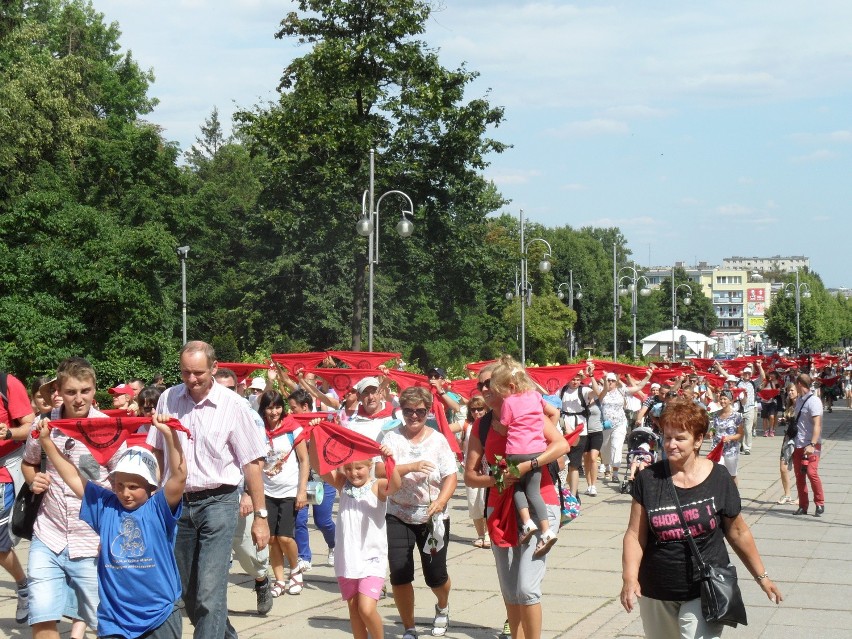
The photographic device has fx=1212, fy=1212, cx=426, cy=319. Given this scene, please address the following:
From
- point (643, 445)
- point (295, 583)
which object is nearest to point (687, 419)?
point (295, 583)

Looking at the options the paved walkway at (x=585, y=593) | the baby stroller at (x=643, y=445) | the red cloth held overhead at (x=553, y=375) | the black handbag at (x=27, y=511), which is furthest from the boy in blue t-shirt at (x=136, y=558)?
the red cloth held overhead at (x=553, y=375)

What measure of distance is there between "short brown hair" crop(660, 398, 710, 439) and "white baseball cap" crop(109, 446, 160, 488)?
229 centimetres

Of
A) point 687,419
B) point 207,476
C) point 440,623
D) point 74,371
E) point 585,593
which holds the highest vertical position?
point 74,371

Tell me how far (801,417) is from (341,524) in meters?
9.19

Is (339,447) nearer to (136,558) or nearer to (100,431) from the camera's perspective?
(100,431)

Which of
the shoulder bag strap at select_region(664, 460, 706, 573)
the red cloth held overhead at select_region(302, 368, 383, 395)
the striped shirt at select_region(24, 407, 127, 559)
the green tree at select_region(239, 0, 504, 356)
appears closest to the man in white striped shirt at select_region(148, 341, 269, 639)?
the striped shirt at select_region(24, 407, 127, 559)

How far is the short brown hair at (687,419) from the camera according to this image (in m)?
5.27

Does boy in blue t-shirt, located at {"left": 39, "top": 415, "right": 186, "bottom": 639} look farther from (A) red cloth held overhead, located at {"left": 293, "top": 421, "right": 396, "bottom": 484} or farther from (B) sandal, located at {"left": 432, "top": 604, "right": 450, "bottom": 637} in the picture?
(B) sandal, located at {"left": 432, "top": 604, "right": 450, "bottom": 637}

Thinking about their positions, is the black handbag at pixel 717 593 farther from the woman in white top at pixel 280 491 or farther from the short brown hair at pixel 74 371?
the woman in white top at pixel 280 491

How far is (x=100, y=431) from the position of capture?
6379mm

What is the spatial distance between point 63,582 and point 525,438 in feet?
8.90

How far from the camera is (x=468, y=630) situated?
840cm

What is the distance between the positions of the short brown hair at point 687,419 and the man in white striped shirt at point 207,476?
2281mm

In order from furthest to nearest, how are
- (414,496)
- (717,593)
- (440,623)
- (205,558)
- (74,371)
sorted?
(440,623), (414,496), (74,371), (205,558), (717,593)
